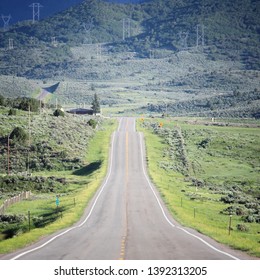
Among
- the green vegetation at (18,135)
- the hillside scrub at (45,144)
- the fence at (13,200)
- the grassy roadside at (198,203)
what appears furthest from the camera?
the green vegetation at (18,135)

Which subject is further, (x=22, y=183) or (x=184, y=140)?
(x=184, y=140)

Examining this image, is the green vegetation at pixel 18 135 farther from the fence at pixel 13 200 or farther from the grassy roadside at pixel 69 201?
the fence at pixel 13 200

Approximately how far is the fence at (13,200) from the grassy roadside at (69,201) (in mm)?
618

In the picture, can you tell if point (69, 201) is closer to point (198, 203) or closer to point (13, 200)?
point (13, 200)

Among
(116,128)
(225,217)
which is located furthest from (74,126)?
(225,217)

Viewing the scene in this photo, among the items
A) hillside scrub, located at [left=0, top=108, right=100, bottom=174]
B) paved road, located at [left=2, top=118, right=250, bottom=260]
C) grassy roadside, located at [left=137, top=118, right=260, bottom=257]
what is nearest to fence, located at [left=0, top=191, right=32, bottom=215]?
paved road, located at [left=2, top=118, right=250, bottom=260]

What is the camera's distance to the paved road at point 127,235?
31203 millimetres

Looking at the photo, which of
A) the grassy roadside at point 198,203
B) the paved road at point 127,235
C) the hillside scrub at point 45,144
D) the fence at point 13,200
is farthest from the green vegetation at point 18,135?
the paved road at point 127,235

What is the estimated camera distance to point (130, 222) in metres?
45.8

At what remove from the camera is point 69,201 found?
199 ft

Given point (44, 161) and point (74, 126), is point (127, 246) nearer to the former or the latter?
point (44, 161)

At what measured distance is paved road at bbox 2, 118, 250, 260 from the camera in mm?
31203

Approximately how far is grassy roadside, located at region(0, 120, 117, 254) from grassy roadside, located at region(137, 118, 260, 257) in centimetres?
761

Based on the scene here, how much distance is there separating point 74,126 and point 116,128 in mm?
14796
